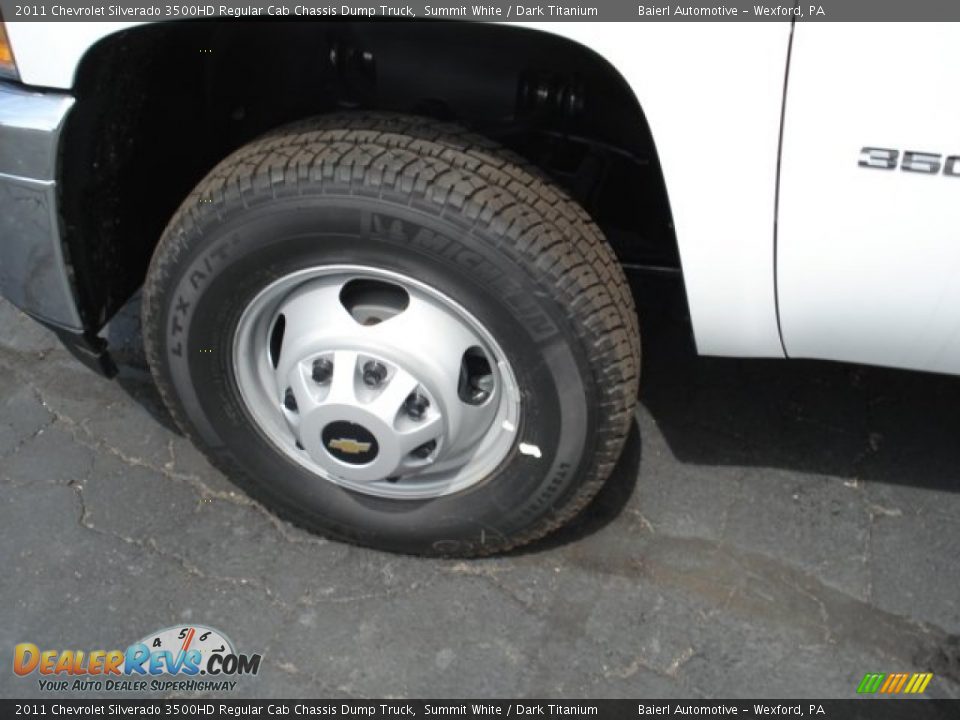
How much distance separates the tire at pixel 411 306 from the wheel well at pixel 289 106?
23cm

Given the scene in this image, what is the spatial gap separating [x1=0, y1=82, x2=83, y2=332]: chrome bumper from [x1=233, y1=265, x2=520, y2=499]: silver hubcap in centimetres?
41

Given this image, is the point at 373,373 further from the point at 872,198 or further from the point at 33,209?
the point at 872,198

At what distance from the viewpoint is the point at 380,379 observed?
1.99 m

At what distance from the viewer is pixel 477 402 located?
209cm

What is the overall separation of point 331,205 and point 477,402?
565 mm

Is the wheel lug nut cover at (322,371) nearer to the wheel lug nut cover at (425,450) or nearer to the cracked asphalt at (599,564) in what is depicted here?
the wheel lug nut cover at (425,450)

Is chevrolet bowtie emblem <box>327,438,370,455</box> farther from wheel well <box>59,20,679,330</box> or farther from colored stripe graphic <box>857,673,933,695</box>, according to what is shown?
colored stripe graphic <box>857,673,933,695</box>

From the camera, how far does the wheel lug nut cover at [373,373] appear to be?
6.52ft

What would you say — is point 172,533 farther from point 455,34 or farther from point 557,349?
point 455,34

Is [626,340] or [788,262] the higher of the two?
[788,262]

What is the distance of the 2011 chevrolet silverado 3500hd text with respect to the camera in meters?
1.53

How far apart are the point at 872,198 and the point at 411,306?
0.90 metres

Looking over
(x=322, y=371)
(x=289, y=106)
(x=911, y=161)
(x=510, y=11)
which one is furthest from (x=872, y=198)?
(x=289, y=106)

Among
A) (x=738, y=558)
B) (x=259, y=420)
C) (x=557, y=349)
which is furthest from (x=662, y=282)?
(x=259, y=420)
